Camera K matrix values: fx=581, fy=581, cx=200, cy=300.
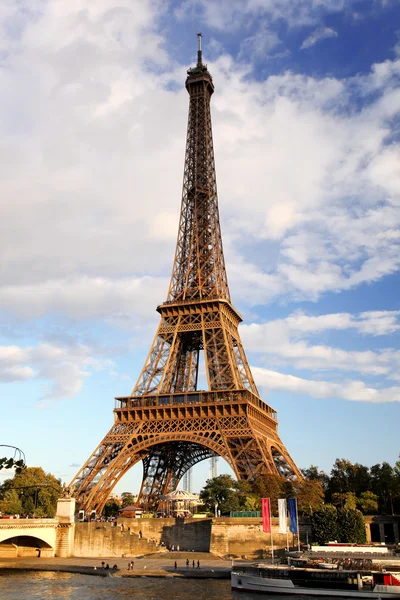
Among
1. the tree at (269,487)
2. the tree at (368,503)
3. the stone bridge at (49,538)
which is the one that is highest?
the tree at (269,487)

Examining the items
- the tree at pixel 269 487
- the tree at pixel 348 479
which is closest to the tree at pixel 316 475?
the tree at pixel 348 479

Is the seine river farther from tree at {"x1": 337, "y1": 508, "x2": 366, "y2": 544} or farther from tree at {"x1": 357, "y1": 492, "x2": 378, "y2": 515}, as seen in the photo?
tree at {"x1": 357, "y1": 492, "x2": 378, "y2": 515}

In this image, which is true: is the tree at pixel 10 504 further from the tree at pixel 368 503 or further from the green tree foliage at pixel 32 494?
the tree at pixel 368 503

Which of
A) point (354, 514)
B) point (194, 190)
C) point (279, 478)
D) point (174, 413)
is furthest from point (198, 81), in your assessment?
point (354, 514)

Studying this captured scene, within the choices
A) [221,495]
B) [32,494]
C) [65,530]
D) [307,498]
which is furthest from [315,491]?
[32,494]

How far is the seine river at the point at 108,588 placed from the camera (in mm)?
37016

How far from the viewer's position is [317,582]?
3950cm

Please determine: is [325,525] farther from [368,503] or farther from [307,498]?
[368,503]

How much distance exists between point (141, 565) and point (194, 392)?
21.6 meters

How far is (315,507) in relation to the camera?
55719mm

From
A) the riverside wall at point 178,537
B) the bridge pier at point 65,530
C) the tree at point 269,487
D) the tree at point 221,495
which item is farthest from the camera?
the tree at point 221,495

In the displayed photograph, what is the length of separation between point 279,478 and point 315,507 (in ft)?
15.1

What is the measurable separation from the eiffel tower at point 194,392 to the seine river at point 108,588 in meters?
15.2

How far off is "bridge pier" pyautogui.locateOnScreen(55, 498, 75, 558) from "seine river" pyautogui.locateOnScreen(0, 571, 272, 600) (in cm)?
963
